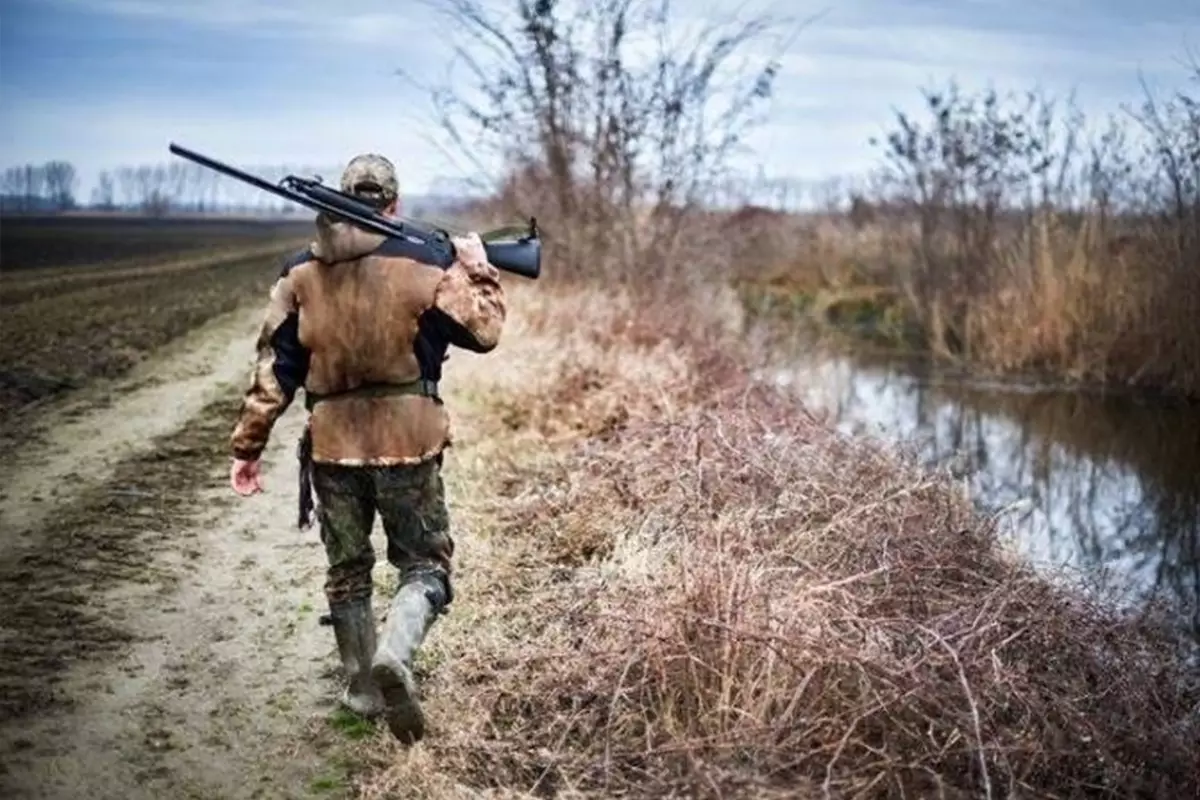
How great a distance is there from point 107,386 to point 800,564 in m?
7.75

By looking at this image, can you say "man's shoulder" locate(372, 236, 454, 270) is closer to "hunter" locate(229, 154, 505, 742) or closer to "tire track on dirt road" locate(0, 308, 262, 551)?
"hunter" locate(229, 154, 505, 742)

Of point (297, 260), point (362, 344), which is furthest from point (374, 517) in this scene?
Answer: point (297, 260)

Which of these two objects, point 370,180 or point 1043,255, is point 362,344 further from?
point 1043,255

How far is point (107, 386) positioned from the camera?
35.5 feet

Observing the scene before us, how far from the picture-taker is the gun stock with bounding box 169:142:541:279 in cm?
411

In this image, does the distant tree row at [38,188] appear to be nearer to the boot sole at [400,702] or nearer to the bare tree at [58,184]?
the bare tree at [58,184]

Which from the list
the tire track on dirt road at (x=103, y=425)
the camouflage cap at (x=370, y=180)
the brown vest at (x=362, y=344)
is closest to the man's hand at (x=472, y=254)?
the brown vest at (x=362, y=344)

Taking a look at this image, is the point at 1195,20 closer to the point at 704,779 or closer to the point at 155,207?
the point at 704,779

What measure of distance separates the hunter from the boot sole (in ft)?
0.72

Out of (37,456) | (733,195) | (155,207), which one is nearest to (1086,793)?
(37,456)

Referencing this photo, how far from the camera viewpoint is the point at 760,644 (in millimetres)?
4074

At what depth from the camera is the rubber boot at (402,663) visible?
3809 millimetres

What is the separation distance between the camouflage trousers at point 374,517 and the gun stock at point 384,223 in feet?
2.49

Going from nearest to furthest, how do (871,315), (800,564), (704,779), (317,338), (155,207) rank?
(704,779)
(317,338)
(800,564)
(871,315)
(155,207)
